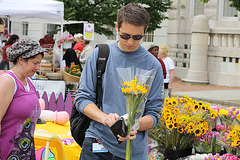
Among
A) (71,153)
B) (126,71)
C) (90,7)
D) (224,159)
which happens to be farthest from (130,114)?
(90,7)

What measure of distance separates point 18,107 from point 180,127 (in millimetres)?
2308

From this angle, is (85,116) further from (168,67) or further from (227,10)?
(227,10)

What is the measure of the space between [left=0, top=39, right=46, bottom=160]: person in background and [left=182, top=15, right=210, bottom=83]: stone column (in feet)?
56.9

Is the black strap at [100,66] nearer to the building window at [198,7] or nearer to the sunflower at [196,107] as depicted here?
the sunflower at [196,107]

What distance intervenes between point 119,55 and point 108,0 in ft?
62.0

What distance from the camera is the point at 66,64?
11594 millimetres

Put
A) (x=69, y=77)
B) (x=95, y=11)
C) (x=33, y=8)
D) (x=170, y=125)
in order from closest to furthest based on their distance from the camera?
(x=170, y=125), (x=33, y=8), (x=69, y=77), (x=95, y=11)

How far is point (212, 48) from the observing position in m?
20.4

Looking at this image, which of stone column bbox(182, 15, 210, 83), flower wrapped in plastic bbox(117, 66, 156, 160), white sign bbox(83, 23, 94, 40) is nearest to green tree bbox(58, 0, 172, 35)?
stone column bbox(182, 15, 210, 83)

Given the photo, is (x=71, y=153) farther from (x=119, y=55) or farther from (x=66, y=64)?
(x=66, y=64)

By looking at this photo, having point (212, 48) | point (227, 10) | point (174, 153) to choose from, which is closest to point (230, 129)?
point (174, 153)

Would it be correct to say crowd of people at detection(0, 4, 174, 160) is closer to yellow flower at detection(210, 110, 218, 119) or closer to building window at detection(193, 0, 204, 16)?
yellow flower at detection(210, 110, 218, 119)

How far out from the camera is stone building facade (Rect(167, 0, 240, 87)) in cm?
1966

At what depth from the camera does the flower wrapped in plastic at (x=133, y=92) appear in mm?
2441
